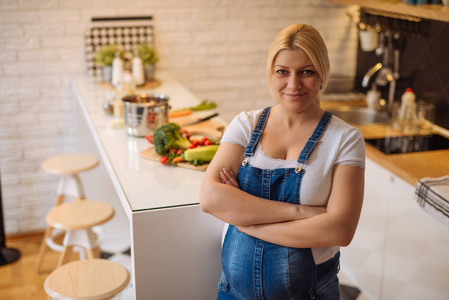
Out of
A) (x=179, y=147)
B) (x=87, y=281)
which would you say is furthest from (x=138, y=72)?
(x=87, y=281)

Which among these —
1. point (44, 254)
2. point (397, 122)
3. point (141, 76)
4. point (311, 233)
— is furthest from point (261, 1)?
point (311, 233)

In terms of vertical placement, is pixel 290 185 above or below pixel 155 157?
above

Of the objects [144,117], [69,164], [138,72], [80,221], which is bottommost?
[80,221]

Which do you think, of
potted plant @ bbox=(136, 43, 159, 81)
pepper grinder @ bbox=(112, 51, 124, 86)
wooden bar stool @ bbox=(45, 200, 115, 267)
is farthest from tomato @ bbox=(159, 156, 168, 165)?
potted plant @ bbox=(136, 43, 159, 81)

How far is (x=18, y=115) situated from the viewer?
4.18 metres

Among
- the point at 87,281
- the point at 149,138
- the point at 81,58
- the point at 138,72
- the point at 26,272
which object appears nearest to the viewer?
the point at 87,281

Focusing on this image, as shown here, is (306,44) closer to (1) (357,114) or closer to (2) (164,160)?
(2) (164,160)

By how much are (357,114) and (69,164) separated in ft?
6.71

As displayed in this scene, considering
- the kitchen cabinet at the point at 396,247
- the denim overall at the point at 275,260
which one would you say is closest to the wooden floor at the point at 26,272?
the kitchen cabinet at the point at 396,247

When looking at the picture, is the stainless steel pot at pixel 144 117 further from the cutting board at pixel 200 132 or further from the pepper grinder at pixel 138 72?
the pepper grinder at pixel 138 72

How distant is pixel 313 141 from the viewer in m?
1.76

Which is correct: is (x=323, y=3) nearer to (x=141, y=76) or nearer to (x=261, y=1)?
(x=261, y=1)

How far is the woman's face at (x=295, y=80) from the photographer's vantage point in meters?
1.69

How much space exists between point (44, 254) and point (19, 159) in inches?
31.9
